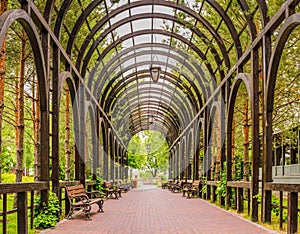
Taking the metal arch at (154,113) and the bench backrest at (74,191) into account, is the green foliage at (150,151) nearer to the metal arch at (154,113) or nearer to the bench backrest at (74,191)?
the metal arch at (154,113)

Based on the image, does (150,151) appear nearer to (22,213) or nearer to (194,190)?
(194,190)

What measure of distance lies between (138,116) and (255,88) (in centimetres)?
3018

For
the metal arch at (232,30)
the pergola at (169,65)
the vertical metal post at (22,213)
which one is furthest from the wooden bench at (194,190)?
the vertical metal post at (22,213)

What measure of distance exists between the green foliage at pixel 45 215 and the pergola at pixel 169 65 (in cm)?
39

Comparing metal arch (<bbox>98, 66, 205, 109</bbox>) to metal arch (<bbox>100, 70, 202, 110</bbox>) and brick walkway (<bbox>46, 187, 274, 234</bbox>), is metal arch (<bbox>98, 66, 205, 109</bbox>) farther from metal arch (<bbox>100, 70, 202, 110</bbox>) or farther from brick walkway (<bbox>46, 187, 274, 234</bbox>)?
brick walkway (<bbox>46, 187, 274, 234</bbox>)

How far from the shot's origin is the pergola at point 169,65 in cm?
995

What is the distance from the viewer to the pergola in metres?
9.95

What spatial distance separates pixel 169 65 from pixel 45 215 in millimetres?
15302

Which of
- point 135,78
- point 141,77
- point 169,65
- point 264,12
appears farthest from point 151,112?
point 264,12

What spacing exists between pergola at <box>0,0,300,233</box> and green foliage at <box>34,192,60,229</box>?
0.39 meters

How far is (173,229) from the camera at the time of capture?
31.9 ft

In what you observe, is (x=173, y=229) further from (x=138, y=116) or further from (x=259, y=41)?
(x=138, y=116)

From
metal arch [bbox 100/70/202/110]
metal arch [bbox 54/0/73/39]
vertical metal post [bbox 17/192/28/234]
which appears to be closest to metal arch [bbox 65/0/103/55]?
metal arch [bbox 54/0/73/39]

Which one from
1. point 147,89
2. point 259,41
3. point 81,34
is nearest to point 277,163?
point 147,89
